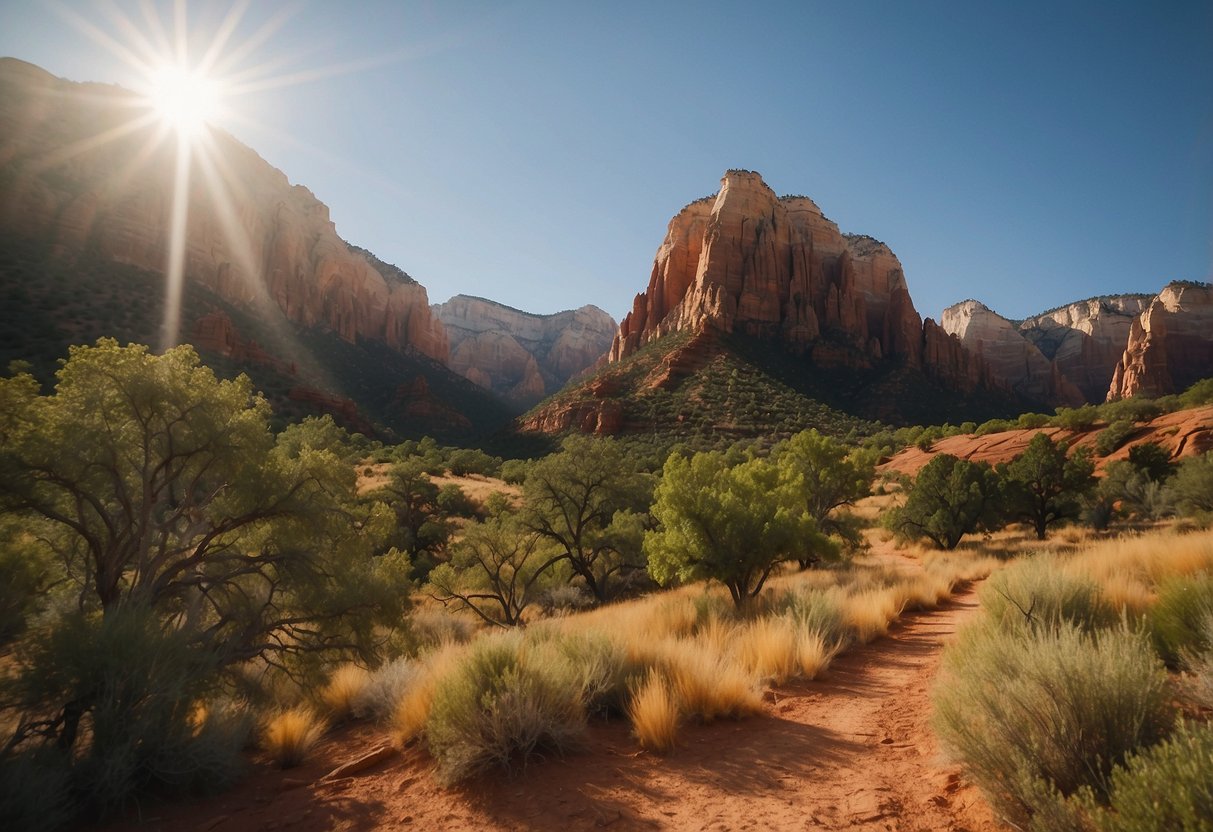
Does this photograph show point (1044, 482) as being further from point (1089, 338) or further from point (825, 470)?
point (1089, 338)

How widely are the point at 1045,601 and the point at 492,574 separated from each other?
15.5 metres

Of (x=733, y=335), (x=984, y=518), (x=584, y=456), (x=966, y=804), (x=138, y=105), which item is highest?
(x=138, y=105)

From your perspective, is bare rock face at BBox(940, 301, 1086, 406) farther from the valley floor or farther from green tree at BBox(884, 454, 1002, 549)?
the valley floor

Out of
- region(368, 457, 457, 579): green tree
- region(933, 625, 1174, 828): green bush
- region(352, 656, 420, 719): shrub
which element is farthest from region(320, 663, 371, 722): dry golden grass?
region(368, 457, 457, 579): green tree

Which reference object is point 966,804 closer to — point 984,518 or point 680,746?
point 680,746

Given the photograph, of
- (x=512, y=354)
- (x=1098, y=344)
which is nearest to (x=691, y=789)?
(x=1098, y=344)

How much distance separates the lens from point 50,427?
7.66 metres

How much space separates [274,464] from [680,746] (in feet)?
29.2

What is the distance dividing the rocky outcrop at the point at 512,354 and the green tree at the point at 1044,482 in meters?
132

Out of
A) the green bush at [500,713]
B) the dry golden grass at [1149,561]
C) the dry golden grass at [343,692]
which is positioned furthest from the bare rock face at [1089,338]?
the dry golden grass at [343,692]

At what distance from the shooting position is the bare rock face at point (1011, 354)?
10819 centimetres

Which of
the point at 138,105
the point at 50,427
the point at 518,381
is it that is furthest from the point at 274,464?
the point at 518,381

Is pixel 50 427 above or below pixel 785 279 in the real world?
below

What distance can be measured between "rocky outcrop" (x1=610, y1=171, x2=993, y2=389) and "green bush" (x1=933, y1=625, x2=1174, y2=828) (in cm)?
7107
